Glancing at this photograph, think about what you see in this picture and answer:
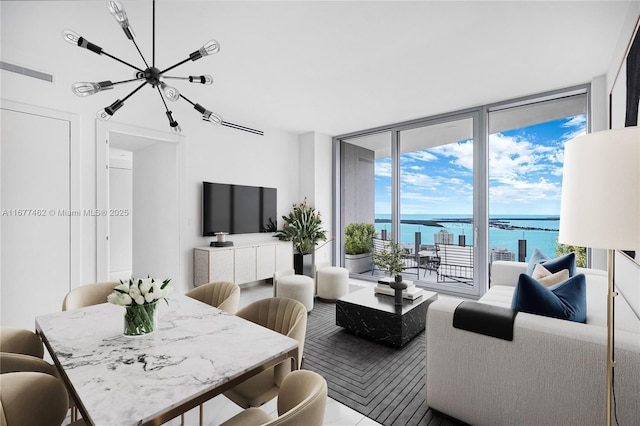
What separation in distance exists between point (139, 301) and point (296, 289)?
7.50ft

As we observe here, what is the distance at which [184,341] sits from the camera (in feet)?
4.58

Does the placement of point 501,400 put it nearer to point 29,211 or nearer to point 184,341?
point 184,341

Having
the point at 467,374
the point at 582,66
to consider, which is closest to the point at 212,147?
the point at 467,374

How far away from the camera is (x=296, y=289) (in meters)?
3.54

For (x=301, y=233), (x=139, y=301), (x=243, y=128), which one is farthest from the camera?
(x=301, y=233)

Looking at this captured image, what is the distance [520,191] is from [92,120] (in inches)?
220

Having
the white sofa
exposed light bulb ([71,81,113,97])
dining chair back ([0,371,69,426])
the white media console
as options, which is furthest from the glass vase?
the white media console

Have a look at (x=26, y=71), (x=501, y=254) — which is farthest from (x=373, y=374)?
(x=26, y=71)

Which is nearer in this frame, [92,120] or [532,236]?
[92,120]

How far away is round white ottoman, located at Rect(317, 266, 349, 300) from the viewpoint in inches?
165

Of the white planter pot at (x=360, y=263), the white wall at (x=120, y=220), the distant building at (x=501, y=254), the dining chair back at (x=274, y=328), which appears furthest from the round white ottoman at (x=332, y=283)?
the white wall at (x=120, y=220)

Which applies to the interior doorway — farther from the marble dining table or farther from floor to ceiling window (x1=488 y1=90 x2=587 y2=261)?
floor to ceiling window (x1=488 y1=90 x2=587 y2=261)

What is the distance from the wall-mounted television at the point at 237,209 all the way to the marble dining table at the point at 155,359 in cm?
284

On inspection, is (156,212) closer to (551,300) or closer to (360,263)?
(360,263)
